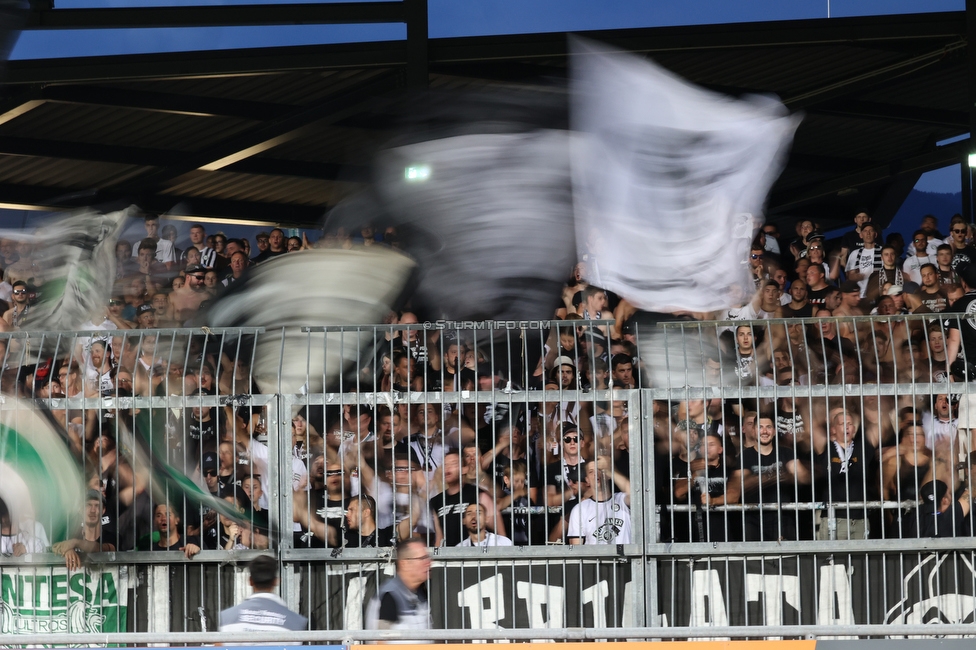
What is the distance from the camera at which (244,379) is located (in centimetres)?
809

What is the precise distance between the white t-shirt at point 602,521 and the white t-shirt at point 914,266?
16.0ft

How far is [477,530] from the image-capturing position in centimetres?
772

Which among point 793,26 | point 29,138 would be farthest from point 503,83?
point 29,138

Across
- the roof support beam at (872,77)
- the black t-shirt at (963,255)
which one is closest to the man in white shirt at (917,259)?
the black t-shirt at (963,255)

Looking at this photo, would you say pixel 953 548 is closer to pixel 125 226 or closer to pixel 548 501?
pixel 548 501

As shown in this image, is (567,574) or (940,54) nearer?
(567,574)

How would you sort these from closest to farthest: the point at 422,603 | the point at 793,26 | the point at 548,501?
the point at 422,603 → the point at 548,501 → the point at 793,26

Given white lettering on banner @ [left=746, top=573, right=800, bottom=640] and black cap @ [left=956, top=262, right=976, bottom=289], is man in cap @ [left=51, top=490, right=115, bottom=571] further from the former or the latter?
black cap @ [left=956, top=262, right=976, bottom=289]

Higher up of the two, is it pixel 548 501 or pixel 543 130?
pixel 543 130

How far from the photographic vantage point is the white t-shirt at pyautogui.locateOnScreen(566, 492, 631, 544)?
7758 mm

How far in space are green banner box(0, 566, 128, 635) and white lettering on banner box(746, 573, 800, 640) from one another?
4.00m

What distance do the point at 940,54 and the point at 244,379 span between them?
11506mm

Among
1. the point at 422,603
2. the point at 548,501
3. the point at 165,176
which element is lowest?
the point at 422,603

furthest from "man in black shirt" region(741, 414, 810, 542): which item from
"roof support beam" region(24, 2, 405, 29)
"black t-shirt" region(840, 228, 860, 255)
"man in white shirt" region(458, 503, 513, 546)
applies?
"roof support beam" region(24, 2, 405, 29)
